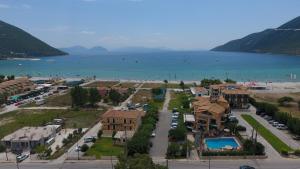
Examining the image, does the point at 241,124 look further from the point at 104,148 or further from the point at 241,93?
the point at 104,148

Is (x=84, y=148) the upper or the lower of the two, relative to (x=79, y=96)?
lower

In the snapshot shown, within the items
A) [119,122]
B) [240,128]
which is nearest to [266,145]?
[240,128]

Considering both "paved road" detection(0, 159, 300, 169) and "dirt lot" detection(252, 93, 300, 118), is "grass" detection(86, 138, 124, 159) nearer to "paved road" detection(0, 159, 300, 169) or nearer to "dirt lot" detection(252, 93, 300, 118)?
"paved road" detection(0, 159, 300, 169)

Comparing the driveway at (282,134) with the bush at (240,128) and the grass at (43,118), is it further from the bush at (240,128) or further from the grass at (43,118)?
the grass at (43,118)

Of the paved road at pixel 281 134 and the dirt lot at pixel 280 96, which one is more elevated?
the dirt lot at pixel 280 96

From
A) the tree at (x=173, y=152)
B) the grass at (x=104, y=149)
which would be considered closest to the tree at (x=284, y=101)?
the tree at (x=173, y=152)

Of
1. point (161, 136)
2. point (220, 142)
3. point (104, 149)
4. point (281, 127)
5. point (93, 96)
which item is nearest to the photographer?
point (104, 149)

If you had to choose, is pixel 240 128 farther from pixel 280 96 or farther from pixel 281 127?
pixel 280 96

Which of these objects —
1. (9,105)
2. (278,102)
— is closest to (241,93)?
(278,102)
